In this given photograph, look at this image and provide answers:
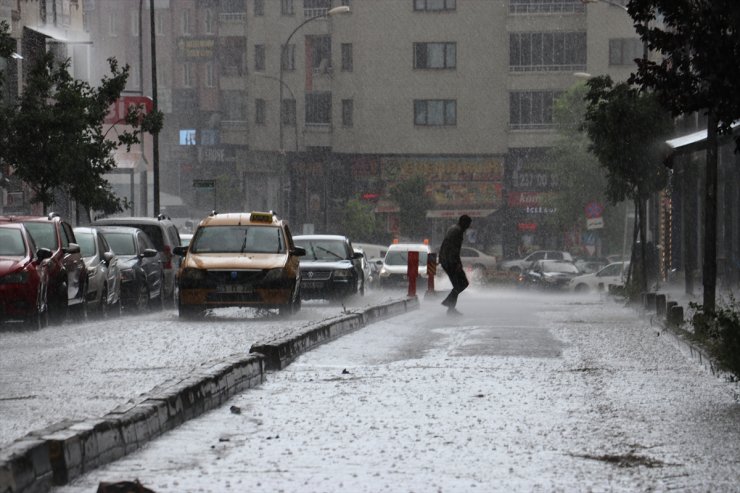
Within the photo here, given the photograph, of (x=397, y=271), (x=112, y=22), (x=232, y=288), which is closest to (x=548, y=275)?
(x=397, y=271)

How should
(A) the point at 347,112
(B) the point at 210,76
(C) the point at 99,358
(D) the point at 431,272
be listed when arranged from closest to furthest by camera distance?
(C) the point at 99,358 < (D) the point at 431,272 < (A) the point at 347,112 < (B) the point at 210,76

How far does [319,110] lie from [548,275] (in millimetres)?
31356

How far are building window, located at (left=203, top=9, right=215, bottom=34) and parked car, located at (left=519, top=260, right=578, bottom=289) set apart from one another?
48.5 m

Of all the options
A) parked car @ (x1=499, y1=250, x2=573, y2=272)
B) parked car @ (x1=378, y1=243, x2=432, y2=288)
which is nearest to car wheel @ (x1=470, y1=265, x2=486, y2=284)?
parked car @ (x1=378, y1=243, x2=432, y2=288)

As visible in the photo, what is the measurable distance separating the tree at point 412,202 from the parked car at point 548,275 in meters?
21.1

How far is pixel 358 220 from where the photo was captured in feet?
255

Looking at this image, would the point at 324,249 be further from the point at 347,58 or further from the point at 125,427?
the point at 347,58

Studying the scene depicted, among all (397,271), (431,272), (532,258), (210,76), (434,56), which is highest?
(210,76)

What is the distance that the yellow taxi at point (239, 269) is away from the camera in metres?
24.2

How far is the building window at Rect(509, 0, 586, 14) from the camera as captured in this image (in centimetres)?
8106

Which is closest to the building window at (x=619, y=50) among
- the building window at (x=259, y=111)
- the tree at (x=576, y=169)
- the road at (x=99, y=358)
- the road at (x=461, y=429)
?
the tree at (x=576, y=169)

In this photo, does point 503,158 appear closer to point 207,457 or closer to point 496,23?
point 496,23

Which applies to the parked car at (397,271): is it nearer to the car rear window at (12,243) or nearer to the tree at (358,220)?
the car rear window at (12,243)

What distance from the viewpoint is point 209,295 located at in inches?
949
